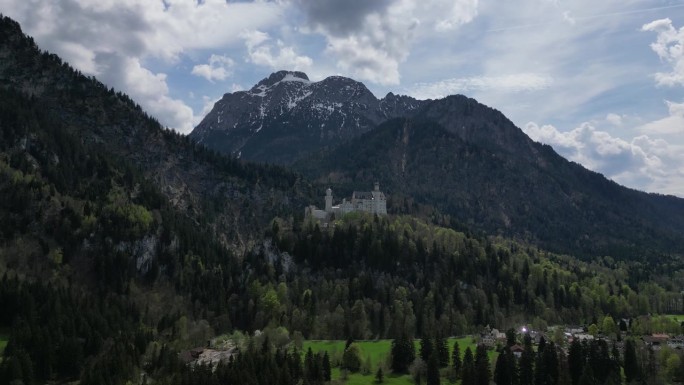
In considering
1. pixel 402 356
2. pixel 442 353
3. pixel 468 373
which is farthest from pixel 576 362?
pixel 402 356

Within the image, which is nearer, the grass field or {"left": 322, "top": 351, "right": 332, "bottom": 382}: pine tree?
{"left": 322, "top": 351, "right": 332, "bottom": 382}: pine tree

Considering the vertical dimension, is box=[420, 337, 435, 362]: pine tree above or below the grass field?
above

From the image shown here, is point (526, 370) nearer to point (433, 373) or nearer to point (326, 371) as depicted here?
point (433, 373)

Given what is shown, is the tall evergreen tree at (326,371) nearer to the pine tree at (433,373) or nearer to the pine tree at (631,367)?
the pine tree at (433,373)

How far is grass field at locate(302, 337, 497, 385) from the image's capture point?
123250mm

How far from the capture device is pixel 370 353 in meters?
143

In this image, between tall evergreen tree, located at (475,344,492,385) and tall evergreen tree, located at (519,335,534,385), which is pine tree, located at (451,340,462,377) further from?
tall evergreen tree, located at (519,335,534,385)

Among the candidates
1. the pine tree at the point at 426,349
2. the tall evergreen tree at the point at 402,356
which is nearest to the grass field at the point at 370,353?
Answer: the tall evergreen tree at the point at 402,356

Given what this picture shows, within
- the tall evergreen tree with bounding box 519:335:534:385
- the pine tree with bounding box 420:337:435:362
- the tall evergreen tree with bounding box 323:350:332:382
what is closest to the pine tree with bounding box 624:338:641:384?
the tall evergreen tree with bounding box 519:335:534:385

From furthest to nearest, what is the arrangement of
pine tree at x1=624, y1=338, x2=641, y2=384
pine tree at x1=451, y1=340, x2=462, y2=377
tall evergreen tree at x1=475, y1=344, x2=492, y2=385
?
pine tree at x1=451, y1=340, x2=462, y2=377 → pine tree at x1=624, y1=338, x2=641, y2=384 → tall evergreen tree at x1=475, y1=344, x2=492, y2=385


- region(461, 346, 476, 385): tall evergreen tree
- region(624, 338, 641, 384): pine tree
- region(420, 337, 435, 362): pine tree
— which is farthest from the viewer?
region(420, 337, 435, 362): pine tree

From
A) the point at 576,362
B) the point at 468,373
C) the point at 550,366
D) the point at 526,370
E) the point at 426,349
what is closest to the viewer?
the point at 468,373

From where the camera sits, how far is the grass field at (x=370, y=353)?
123 meters

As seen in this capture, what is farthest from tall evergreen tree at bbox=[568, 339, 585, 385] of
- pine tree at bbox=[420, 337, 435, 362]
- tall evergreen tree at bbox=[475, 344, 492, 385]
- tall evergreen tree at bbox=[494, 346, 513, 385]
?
pine tree at bbox=[420, 337, 435, 362]
